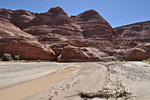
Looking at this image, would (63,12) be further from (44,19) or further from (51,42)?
(51,42)

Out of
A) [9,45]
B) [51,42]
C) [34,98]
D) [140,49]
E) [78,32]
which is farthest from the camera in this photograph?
[78,32]

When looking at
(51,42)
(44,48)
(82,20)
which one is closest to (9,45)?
(44,48)

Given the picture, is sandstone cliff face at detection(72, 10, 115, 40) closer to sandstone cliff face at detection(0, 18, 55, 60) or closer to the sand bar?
sandstone cliff face at detection(0, 18, 55, 60)

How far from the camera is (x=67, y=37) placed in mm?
47656

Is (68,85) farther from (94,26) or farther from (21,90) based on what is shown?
(94,26)

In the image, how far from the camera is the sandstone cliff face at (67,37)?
95.5ft

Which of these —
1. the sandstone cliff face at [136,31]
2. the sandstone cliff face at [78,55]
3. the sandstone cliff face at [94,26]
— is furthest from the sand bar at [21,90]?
the sandstone cliff face at [136,31]

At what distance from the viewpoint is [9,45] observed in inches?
1076

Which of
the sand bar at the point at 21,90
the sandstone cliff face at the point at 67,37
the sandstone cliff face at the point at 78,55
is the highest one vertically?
the sandstone cliff face at the point at 67,37

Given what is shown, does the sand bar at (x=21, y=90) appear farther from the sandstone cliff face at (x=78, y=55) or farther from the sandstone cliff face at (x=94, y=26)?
the sandstone cliff face at (x=94, y=26)

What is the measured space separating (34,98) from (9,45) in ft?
90.7

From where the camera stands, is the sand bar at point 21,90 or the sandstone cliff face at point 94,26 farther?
the sandstone cliff face at point 94,26

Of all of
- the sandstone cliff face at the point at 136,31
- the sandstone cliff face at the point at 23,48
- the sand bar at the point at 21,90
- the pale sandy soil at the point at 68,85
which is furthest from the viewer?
Result: the sandstone cliff face at the point at 136,31

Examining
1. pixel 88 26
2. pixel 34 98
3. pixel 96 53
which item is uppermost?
pixel 88 26
